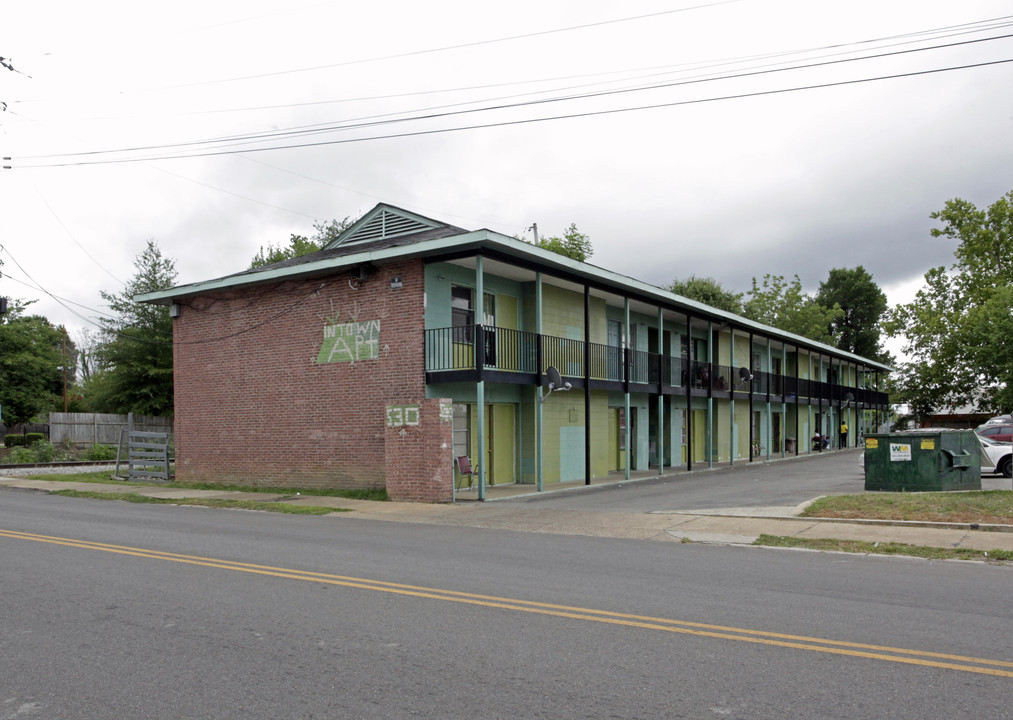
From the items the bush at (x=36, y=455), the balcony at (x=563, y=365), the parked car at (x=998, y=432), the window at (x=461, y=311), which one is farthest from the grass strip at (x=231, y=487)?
the parked car at (x=998, y=432)

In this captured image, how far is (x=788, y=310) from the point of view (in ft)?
243

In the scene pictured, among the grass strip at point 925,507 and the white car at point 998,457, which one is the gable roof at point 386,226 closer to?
the grass strip at point 925,507

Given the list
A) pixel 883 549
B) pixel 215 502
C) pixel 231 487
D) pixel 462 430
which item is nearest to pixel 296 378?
pixel 231 487

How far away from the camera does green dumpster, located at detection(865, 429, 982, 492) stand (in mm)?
15539

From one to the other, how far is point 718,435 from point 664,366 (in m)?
7.56

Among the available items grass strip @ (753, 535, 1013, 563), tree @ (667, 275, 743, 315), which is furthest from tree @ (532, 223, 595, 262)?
grass strip @ (753, 535, 1013, 563)

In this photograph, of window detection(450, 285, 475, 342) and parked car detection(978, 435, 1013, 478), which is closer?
window detection(450, 285, 475, 342)

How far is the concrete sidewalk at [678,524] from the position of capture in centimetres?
1119

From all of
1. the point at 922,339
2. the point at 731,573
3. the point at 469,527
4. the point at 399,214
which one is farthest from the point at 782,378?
the point at 731,573

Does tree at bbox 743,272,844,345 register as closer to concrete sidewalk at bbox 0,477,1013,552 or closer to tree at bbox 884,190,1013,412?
tree at bbox 884,190,1013,412

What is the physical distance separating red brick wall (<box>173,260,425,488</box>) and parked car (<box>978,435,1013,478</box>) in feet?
53.2

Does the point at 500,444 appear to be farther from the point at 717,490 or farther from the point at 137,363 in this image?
the point at 137,363

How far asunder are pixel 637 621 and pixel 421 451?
1094 cm

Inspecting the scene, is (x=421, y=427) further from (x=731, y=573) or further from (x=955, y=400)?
(x=955, y=400)
